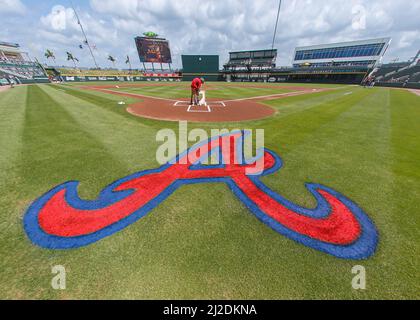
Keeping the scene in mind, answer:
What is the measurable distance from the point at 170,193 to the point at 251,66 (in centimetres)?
9467

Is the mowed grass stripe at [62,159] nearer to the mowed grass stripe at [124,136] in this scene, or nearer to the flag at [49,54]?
the mowed grass stripe at [124,136]

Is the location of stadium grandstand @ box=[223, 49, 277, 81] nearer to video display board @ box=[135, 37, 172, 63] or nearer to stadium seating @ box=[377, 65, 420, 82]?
video display board @ box=[135, 37, 172, 63]

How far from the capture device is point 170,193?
3688mm

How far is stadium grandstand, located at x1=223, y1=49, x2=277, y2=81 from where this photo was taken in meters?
79.3

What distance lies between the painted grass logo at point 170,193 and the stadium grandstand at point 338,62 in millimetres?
73707

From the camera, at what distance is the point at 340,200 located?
359 cm

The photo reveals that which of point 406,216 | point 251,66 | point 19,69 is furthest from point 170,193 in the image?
point 19,69

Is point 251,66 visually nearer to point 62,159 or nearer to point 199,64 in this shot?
point 199,64

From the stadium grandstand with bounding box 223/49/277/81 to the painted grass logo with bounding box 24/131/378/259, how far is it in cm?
8331

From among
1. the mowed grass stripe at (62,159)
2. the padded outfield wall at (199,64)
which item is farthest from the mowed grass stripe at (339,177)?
the padded outfield wall at (199,64)

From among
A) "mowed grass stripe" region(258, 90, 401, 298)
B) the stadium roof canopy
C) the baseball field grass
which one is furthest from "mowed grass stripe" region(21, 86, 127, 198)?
the stadium roof canopy

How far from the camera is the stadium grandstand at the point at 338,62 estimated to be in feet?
189

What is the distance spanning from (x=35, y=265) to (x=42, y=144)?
5482mm
